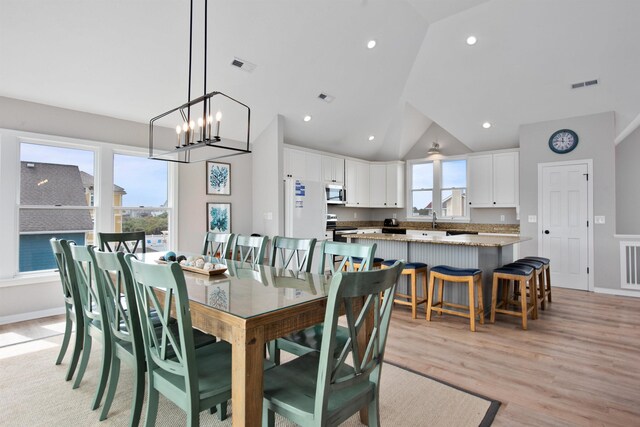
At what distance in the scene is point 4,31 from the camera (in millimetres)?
3129

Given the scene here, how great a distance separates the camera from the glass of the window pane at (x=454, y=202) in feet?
23.5

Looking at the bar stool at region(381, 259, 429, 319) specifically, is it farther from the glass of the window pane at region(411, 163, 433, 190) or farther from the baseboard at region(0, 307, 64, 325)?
the baseboard at region(0, 307, 64, 325)

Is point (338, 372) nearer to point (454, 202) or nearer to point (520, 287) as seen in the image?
point (520, 287)

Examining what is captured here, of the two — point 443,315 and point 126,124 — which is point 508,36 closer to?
point 443,315

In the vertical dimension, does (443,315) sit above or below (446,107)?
below

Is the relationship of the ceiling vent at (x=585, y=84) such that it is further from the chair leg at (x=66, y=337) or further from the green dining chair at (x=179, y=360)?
the chair leg at (x=66, y=337)

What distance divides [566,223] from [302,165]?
14.3 feet

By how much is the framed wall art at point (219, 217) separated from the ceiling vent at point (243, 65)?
207 centimetres

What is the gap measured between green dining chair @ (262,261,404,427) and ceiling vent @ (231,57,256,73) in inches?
144

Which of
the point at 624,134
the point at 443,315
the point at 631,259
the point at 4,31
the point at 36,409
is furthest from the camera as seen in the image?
the point at 624,134

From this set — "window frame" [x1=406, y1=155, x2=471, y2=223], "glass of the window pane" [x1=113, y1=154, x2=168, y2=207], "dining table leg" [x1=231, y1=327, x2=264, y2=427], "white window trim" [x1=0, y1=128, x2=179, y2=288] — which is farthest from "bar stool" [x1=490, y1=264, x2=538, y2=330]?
"white window trim" [x1=0, y1=128, x2=179, y2=288]

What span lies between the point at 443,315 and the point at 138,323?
3.33 metres

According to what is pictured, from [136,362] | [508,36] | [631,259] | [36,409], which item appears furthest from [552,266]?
[36,409]

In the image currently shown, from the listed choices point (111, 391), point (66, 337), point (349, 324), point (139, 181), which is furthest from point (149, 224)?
point (349, 324)
